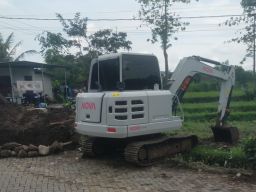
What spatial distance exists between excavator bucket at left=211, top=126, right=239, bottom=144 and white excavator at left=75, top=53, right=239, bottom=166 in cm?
99

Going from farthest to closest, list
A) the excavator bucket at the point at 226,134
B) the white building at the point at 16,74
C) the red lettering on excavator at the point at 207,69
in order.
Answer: the white building at the point at 16,74 < the excavator bucket at the point at 226,134 < the red lettering on excavator at the point at 207,69

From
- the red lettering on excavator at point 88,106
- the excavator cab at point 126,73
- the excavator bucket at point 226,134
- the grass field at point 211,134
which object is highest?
the excavator cab at point 126,73

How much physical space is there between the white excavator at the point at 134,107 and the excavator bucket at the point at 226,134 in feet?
3.24

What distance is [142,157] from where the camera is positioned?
30.5ft

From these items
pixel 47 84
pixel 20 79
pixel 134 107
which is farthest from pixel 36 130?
pixel 47 84

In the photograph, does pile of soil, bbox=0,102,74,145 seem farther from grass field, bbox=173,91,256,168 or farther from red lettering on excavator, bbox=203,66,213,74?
red lettering on excavator, bbox=203,66,213,74

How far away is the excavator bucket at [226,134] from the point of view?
432 inches

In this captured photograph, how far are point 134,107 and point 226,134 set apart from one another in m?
3.38

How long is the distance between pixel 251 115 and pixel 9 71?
17009 mm

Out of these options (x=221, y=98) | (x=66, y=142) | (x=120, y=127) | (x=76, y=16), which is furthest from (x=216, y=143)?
(x=76, y=16)

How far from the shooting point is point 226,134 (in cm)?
1111

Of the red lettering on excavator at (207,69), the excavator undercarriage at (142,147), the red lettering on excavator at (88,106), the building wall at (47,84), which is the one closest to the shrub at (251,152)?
the excavator undercarriage at (142,147)

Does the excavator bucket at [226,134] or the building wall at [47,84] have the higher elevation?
the building wall at [47,84]

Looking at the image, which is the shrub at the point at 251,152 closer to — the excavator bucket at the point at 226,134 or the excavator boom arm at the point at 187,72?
the excavator bucket at the point at 226,134
